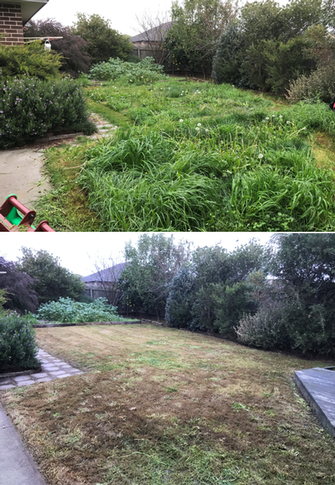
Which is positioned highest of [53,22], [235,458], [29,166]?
[53,22]

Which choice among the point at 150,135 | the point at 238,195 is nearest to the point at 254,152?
the point at 238,195

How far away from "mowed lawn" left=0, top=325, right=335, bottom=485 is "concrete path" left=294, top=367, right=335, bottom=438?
0.04 meters

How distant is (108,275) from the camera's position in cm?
188

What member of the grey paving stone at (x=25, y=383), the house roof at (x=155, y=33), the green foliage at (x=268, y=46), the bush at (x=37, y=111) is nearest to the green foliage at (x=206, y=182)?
the grey paving stone at (x=25, y=383)

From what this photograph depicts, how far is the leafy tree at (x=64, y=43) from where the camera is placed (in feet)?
35.1

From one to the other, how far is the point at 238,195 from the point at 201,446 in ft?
6.27

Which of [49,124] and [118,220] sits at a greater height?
[49,124]

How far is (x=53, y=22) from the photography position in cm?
1129

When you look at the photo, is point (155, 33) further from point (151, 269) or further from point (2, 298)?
point (2, 298)

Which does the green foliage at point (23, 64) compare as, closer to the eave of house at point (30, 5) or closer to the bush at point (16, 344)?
the eave of house at point (30, 5)

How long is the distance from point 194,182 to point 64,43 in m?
10.7

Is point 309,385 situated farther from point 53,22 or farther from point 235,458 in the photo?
point 53,22

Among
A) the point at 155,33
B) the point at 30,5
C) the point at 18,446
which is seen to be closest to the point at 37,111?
the point at 18,446

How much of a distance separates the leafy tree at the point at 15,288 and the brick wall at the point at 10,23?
746 cm
